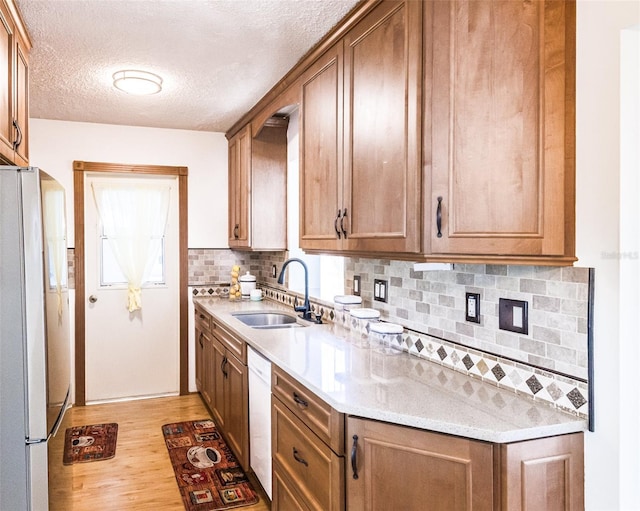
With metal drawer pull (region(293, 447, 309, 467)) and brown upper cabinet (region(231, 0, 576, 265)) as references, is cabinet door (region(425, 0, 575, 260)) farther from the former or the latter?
metal drawer pull (region(293, 447, 309, 467))

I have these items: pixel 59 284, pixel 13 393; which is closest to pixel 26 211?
pixel 59 284

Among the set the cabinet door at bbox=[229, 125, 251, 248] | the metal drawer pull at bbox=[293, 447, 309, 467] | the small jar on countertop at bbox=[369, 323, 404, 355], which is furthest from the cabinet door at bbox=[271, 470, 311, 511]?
the cabinet door at bbox=[229, 125, 251, 248]

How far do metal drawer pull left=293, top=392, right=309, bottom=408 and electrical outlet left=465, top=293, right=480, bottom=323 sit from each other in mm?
713

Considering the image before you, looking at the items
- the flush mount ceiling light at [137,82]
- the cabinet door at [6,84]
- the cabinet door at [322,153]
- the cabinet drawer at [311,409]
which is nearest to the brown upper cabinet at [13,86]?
the cabinet door at [6,84]

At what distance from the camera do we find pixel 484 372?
1.83m

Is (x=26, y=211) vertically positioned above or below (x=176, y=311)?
above

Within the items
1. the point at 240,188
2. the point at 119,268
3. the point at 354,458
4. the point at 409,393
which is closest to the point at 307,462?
the point at 354,458

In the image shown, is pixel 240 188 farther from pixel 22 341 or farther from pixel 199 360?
pixel 22 341

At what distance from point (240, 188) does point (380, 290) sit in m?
2.06

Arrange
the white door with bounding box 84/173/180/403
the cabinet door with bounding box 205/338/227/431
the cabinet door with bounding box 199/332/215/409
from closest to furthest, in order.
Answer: the cabinet door with bounding box 205/338/227/431 < the cabinet door with bounding box 199/332/215/409 < the white door with bounding box 84/173/180/403

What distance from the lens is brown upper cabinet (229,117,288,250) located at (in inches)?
155

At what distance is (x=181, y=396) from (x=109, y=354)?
0.75 m

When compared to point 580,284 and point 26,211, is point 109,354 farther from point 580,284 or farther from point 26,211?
point 580,284

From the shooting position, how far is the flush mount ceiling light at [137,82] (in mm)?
2978
